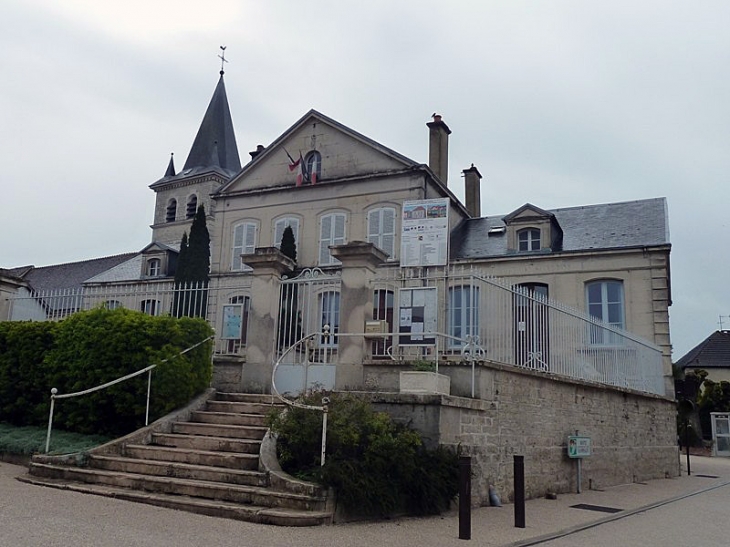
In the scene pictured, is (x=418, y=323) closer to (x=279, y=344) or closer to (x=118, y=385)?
(x=279, y=344)

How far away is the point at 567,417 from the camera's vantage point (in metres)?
11.6

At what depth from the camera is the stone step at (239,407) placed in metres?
9.59

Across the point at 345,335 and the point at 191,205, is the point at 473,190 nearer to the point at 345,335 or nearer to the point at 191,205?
the point at 345,335

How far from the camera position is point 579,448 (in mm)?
11523

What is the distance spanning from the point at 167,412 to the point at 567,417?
6.74 m

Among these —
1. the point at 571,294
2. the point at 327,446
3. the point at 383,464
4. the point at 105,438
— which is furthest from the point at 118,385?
the point at 571,294

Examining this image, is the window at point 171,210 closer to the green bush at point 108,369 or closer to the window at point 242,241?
the window at point 242,241

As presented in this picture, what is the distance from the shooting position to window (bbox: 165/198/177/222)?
47.7 meters

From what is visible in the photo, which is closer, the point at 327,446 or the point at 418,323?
the point at 327,446

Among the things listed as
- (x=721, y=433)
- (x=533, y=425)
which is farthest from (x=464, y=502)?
(x=721, y=433)

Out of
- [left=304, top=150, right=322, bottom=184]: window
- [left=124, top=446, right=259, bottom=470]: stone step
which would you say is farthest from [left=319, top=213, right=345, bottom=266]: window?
[left=124, top=446, right=259, bottom=470]: stone step

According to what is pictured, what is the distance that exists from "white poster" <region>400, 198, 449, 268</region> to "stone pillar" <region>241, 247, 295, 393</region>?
3225 mm

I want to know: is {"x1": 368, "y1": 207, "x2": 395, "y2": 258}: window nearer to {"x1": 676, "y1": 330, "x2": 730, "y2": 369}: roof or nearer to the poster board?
the poster board

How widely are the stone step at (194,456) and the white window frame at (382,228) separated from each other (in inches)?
575
